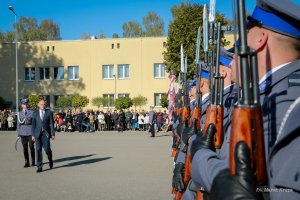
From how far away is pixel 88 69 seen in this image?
153 ft

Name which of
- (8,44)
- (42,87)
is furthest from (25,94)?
(8,44)

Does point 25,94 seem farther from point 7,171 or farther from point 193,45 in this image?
point 7,171

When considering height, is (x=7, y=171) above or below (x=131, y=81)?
below

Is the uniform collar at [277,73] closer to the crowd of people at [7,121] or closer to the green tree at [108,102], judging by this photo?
the crowd of people at [7,121]

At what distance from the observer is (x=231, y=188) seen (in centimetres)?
151

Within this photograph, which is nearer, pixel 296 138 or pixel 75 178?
pixel 296 138

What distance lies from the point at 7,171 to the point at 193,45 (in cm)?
2246

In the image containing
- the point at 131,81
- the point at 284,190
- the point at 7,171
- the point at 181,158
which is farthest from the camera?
the point at 131,81

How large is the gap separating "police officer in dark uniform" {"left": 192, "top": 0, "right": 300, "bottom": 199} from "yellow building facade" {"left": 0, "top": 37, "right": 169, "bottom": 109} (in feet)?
142

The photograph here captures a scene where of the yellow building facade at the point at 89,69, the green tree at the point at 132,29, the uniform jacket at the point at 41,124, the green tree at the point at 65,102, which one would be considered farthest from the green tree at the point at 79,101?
the green tree at the point at 132,29

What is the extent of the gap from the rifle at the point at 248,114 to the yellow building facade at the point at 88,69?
43494mm

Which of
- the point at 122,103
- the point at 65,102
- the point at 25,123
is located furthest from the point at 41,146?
the point at 65,102

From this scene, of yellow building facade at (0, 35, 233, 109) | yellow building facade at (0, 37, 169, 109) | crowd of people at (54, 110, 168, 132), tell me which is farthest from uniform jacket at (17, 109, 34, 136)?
yellow building facade at (0, 37, 169, 109)

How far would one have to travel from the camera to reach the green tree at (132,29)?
255ft
